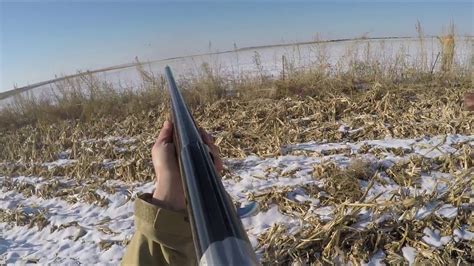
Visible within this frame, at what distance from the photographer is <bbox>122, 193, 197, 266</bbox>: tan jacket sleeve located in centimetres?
110

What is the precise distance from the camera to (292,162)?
4863mm

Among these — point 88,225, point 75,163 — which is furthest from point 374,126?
point 75,163

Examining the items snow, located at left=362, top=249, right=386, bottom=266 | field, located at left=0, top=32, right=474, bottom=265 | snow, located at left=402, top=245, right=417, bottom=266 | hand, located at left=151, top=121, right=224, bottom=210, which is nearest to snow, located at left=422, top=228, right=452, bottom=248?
field, located at left=0, top=32, right=474, bottom=265

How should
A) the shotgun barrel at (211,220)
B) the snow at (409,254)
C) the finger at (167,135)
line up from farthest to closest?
the snow at (409,254) → the finger at (167,135) → the shotgun barrel at (211,220)

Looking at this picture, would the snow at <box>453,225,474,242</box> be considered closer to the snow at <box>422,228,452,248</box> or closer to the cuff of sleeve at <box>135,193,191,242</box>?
the snow at <box>422,228,452,248</box>

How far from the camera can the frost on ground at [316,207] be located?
312cm

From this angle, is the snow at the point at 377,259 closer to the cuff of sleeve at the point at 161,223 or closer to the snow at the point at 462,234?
the snow at the point at 462,234

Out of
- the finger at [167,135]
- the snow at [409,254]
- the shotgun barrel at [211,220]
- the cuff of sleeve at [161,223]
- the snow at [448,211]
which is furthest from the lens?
the snow at [448,211]

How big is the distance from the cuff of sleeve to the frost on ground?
7.32 ft

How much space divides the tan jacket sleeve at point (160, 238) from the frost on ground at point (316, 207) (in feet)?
7.20

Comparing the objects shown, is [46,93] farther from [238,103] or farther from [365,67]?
[365,67]

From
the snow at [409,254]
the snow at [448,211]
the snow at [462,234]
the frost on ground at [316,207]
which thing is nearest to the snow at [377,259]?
the frost on ground at [316,207]

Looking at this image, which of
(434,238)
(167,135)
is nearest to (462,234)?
(434,238)

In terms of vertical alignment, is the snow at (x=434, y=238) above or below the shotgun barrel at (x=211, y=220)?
below
